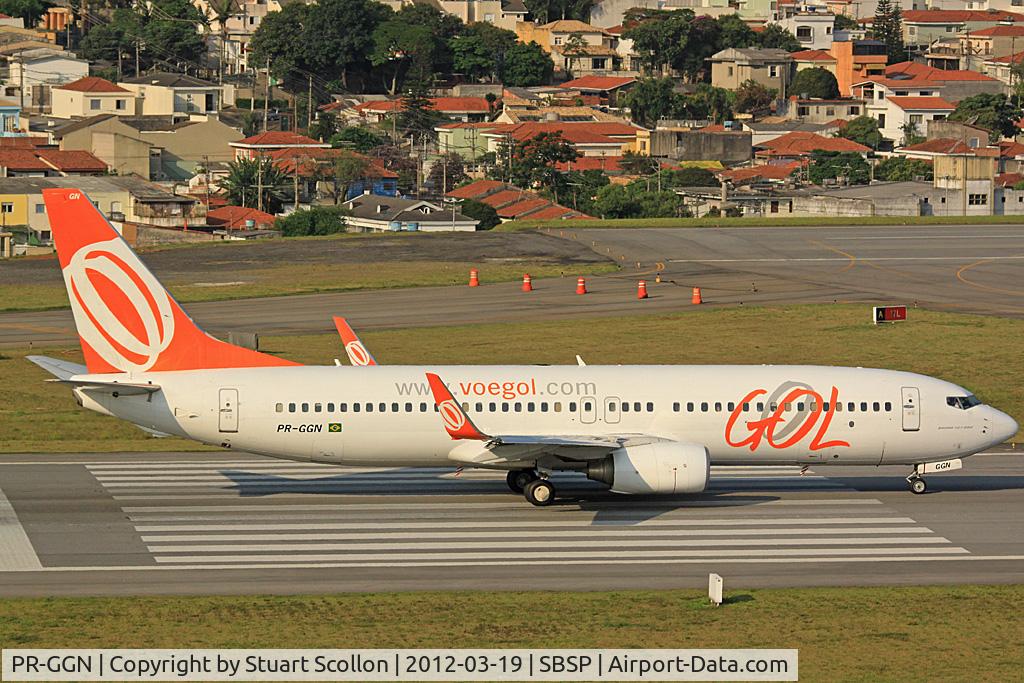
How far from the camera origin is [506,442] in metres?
44.0

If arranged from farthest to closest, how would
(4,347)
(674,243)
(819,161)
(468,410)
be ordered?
(819,161) < (674,243) < (4,347) < (468,410)

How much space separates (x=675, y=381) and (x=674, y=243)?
6685cm

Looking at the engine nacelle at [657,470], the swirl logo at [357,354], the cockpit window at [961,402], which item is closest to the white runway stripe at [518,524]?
the engine nacelle at [657,470]

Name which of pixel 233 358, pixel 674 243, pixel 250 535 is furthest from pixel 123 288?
pixel 674 243

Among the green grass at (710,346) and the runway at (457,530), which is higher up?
the green grass at (710,346)

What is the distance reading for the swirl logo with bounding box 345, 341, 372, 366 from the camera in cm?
5072

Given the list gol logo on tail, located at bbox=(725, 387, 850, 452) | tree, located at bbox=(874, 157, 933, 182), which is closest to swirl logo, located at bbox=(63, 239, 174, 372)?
gol logo on tail, located at bbox=(725, 387, 850, 452)

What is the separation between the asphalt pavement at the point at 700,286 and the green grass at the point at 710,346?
336 centimetres

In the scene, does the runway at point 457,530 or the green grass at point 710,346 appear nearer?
the runway at point 457,530

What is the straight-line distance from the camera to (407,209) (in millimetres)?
147000

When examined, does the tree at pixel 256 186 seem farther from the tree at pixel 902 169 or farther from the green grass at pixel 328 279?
the green grass at pixel 328 279

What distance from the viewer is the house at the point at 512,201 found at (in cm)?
15112

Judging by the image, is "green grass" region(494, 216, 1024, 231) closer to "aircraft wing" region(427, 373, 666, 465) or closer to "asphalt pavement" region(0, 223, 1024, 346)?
"asphalt pavement" region(0, 223, 1024, 346)

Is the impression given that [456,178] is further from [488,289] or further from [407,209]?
[488,289]
